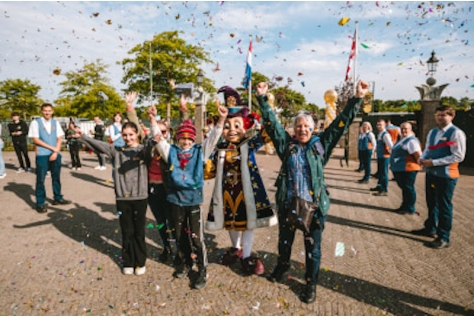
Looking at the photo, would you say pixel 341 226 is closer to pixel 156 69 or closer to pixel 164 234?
pixel 164 234

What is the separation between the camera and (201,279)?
339 centimetres

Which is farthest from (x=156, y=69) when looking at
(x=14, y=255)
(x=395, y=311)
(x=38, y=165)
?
(x=395, y=311)

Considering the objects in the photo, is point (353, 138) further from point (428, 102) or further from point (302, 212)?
point (302, 212)

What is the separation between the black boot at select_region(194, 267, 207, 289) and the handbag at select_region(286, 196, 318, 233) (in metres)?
1.26

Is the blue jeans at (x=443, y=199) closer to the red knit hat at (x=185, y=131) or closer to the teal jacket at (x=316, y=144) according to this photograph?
the teal jacket at (x=316, y=144)

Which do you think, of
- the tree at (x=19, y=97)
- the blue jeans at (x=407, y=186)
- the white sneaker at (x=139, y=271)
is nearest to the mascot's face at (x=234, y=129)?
the white sneaker at (x=139, y=271)

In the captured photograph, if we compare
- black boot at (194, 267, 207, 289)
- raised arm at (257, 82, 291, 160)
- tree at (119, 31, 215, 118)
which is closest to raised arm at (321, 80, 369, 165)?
raised arm at (257, 82, 291, 160)

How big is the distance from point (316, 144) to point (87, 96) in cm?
3948

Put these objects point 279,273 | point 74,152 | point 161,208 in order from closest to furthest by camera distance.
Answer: point 279,273 → point 161,208 → point 74,152

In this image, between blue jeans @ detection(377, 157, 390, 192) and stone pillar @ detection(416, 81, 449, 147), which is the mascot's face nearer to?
blue jeans @ detection(377, 157, 390, 192)

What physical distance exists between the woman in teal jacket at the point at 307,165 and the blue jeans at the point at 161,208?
5.79 feet

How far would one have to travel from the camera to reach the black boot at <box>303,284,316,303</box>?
3072 mm

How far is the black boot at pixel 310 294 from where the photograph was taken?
3072 millimetres

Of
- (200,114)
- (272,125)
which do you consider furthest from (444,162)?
(200,114)
